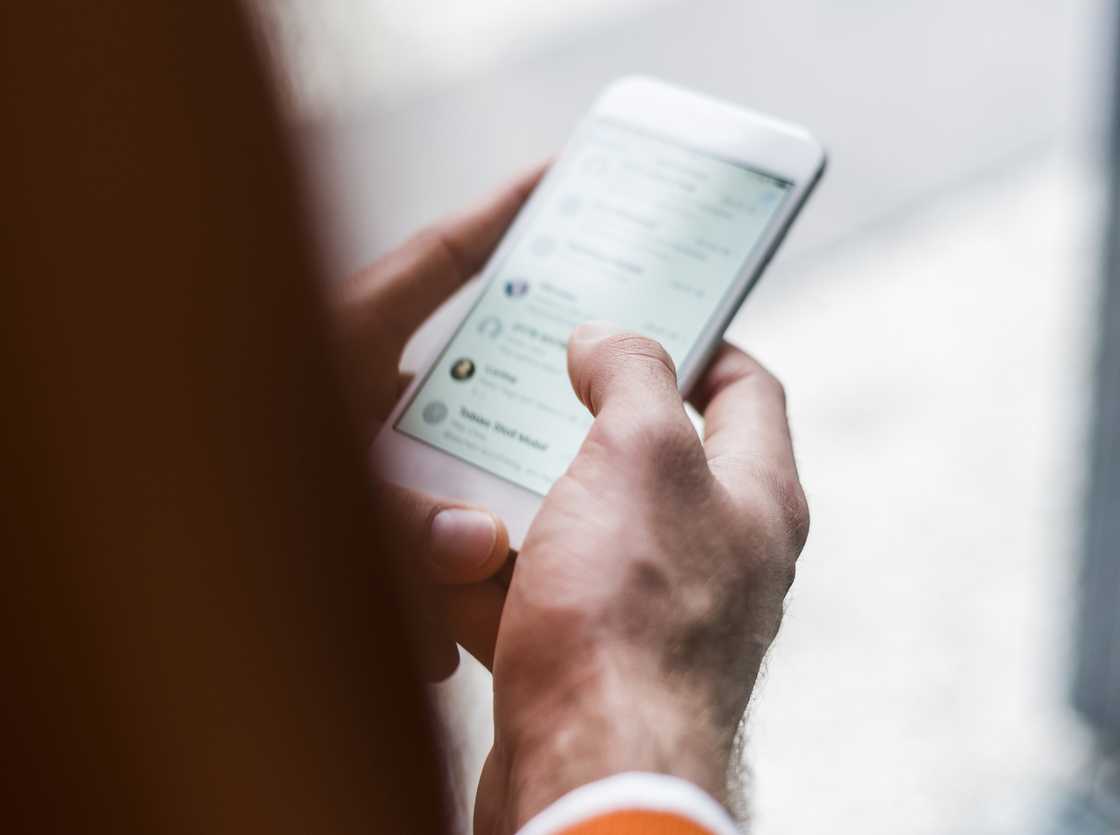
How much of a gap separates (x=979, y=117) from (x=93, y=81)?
1.40 meters

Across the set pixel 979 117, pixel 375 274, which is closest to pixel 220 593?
pixel 375 274

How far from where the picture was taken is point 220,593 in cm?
15

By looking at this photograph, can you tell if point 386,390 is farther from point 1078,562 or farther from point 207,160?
point 1078,562

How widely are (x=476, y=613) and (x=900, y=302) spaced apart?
2.99 feet

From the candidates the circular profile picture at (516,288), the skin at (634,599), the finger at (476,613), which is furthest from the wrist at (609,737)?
the circular profile picture at (516,288)

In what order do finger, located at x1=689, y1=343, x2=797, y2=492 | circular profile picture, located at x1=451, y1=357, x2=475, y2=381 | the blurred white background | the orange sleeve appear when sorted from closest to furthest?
the orange sleeve → finger, located at x1=689, y1=343, x2=797, y2=492 → circular profile picture, located at x1=451, y1=357, x2=475, y2=381 → the blurred white background

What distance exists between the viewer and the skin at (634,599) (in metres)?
0.29

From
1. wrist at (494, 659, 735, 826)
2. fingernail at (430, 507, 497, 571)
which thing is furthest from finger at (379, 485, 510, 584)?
wrist at (494, 659, 735, 826)

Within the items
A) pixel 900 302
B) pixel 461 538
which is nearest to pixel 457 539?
pixel 461 538

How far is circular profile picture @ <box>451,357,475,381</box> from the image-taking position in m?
0.49

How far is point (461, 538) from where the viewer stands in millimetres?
423

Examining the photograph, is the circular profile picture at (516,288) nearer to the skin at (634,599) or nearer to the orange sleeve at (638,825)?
the skin at (634,599)

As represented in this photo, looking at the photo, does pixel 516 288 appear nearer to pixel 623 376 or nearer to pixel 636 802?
pixel 623 376

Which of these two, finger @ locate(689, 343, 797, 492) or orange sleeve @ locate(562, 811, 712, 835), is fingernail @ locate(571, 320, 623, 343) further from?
orange sleeve @ locate(562, 811, 712, 835)
